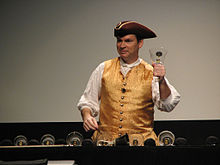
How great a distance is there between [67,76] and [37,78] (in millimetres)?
371

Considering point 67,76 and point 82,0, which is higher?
point 82,0

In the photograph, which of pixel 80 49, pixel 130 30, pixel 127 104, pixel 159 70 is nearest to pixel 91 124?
pixel 127 104

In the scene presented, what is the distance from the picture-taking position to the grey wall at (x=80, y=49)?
5.01 m

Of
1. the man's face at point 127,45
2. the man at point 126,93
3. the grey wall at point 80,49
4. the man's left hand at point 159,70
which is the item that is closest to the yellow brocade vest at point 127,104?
the man at point 126,93

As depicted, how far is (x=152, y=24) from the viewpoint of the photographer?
4996 millimetres

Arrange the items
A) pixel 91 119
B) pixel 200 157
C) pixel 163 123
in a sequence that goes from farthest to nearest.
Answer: pixel 163 123 → pixel 91 119 → pixel 200 157

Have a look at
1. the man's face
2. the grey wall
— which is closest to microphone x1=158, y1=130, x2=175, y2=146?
the man's face

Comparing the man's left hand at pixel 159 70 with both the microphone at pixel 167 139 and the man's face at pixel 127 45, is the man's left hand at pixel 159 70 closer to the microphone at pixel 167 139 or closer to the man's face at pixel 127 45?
the microphone at pixel 167 139

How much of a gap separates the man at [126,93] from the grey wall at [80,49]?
1732 mm

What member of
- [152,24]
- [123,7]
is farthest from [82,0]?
[152,24]

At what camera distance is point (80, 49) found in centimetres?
510

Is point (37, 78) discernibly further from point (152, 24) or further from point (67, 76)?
point (152, 24)

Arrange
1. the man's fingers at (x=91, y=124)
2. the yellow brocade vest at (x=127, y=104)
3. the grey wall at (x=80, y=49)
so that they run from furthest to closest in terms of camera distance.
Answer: the grey wall at (x=80, y=49)
the yellow brocade vest at (x=127, y=104)
the man's fingers at (x=91, y=124)

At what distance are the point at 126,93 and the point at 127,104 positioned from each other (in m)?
0.09
